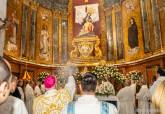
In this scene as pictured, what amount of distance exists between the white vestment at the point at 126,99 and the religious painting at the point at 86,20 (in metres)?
8.90

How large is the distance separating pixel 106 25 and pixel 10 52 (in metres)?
Answer: 6.97

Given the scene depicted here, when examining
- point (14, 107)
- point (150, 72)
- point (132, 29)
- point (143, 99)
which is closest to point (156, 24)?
point (150, 72)

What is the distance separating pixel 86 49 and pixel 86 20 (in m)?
2.31

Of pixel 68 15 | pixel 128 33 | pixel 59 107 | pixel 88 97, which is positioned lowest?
pixel 59 107

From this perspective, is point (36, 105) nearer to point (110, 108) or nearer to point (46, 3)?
point (110, 108)

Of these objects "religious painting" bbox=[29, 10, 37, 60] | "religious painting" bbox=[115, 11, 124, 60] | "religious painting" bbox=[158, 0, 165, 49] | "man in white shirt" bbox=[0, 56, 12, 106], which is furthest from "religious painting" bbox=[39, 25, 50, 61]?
"man in white shirt" bbox=[0, 56, 12, 106]

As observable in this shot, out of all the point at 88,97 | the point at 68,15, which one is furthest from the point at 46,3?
the point at 88,97

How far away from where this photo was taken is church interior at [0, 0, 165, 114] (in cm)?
1384

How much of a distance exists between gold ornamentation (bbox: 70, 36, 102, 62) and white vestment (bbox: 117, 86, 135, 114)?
7614 mm

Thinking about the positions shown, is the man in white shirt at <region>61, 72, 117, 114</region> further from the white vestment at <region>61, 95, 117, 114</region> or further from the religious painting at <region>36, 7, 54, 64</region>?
the religious painting at <region>36, 7, 54, 64</region>

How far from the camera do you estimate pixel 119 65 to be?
16344 millimetres

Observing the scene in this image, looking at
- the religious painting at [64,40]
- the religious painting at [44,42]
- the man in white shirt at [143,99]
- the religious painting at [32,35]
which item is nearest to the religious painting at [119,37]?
the religious painting at [64,40]

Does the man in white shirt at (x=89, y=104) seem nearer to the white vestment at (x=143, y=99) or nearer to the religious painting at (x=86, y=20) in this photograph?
the white vestment at (x=143, y=99)

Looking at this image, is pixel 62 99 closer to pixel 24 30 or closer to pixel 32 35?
pixel 24 30
